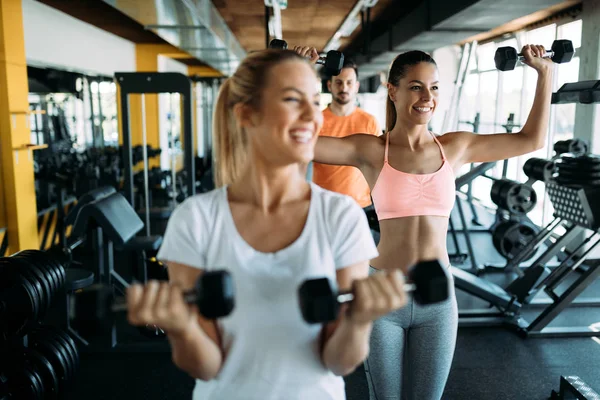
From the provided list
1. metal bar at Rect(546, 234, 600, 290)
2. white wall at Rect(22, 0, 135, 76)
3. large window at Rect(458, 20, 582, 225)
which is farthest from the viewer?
large window at Rect(458, 20, 582, 225)

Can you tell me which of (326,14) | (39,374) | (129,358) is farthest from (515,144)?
(326,14)

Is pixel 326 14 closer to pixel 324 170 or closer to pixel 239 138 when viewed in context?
pixel 324 170

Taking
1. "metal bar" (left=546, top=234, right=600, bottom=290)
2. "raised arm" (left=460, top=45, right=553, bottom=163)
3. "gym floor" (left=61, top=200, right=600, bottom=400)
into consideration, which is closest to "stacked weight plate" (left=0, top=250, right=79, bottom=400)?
"gym floor" (left=61, top=200, right=600, bottom=400)

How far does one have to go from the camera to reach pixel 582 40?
4977 millimetres

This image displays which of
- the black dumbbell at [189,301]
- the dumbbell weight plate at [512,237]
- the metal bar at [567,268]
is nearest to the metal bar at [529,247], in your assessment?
the dumbbell weight plate at [512,237]

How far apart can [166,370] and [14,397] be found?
32.8 inches

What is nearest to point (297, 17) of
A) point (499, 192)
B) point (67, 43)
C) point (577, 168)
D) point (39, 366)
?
point (67, 43)

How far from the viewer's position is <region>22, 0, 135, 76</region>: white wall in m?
5.52

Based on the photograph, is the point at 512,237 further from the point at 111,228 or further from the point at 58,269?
the point at 58,269

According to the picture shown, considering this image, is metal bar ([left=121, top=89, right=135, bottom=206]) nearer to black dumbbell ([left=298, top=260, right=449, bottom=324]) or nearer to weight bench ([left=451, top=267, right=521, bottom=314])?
weight bench ([left=451, top=267, right=521, bottom=314])

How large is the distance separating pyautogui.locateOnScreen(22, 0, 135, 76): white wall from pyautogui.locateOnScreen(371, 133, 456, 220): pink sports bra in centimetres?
480

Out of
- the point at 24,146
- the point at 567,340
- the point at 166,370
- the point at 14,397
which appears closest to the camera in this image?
the point at 14,397

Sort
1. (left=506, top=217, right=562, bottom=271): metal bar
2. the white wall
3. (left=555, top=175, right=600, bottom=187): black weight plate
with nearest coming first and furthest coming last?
(left=555, top=175, right=600, bottom=187): black weight plate < (left=506, top=217, right=562, bottom=271): metal bar < the white wall

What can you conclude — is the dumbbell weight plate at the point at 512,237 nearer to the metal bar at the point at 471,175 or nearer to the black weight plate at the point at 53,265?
the metal bar at the point at 471,175
